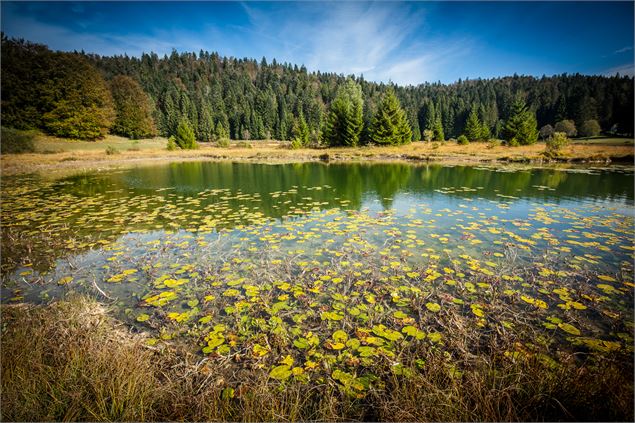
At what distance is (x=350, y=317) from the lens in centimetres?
406

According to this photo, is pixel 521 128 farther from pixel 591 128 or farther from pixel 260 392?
pixel 260 392

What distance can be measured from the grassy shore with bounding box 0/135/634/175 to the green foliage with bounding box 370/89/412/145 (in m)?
3.79

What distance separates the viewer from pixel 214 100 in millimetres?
90312

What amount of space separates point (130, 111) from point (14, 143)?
28305 millimetres

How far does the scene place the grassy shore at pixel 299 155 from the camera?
29.0 meters

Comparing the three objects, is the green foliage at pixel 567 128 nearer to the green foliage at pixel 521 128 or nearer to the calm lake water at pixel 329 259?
the green foliage at pixel 521 128

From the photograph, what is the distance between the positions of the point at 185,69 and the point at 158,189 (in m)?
131

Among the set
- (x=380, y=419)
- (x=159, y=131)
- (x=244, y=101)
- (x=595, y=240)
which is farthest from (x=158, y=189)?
(x=244, y=101)

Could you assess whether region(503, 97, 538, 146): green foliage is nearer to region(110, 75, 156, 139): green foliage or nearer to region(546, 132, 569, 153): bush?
region(546, 132, 569, 153): bush

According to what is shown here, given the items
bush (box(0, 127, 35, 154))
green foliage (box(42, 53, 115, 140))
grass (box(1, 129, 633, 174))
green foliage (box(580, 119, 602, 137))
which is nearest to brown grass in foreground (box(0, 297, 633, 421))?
grass (box(1, 129, 633, 174))

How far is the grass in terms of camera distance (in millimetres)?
29239

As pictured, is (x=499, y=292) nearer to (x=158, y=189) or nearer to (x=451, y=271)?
(x=451, y=271)

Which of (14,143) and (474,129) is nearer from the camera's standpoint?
(14,143)

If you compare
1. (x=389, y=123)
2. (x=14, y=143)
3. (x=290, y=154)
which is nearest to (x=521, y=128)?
(x=389, y=123)
